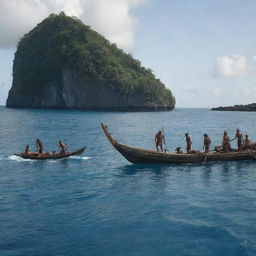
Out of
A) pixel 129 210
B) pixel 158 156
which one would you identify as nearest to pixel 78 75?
pixel 158 156

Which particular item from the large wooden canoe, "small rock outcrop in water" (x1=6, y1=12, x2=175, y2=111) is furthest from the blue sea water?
"small rock outcrop in water" (x1=6, y1=12, x2=175, y2=111)

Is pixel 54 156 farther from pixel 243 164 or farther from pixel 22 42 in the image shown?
pixel 22 42

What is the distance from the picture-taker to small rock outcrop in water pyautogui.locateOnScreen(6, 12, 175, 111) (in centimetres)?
14312

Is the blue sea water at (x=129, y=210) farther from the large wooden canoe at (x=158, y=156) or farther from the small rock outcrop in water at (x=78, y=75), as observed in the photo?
the small rock outcrop in water at (x=78, y=75)

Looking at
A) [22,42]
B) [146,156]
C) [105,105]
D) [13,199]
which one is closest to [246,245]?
[13,199]

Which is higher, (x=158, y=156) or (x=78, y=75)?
(x=78, y=75)

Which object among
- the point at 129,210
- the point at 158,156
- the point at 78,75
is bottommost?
the point at 129,210

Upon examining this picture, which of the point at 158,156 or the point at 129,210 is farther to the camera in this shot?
the point at 158,156

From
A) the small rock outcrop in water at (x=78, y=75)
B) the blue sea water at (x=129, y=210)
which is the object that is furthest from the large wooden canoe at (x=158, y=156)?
the small rock outcrop in water at (x=78, y=75)

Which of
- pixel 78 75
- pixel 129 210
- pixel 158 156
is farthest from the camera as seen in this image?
pixel 78 75

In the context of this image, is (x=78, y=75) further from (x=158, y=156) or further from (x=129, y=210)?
(x=129, y=210)

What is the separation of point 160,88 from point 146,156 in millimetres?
133874

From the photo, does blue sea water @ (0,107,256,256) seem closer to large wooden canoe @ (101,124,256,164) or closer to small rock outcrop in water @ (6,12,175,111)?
large wooden canoe @ (101,124,256,164)

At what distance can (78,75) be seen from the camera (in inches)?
5659
